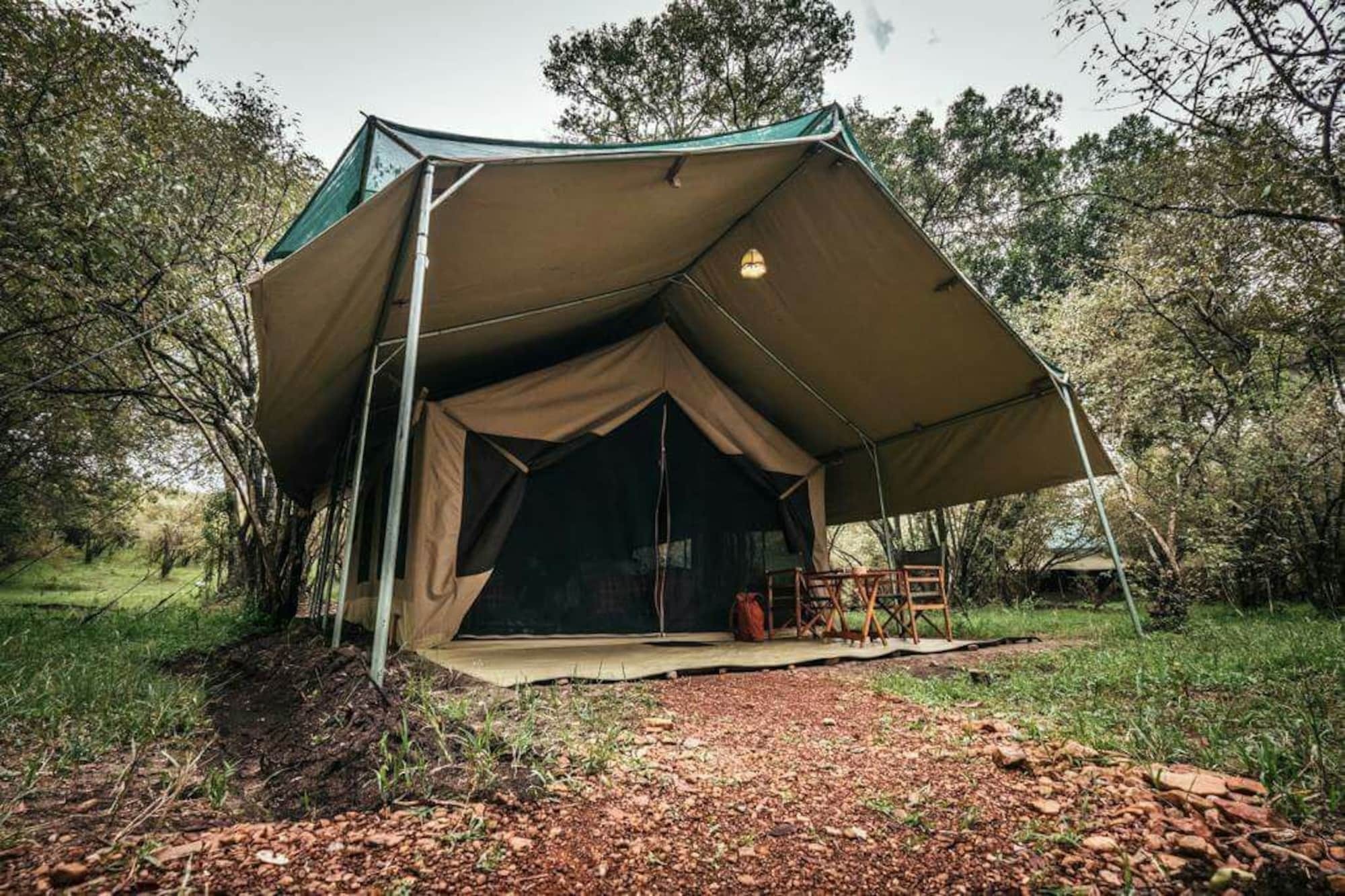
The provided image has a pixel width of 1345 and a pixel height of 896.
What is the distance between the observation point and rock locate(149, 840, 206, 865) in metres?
1.09

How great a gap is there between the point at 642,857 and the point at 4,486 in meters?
10.2

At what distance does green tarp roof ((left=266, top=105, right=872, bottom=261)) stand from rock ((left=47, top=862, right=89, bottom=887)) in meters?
2.00

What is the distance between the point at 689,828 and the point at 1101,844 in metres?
0.83

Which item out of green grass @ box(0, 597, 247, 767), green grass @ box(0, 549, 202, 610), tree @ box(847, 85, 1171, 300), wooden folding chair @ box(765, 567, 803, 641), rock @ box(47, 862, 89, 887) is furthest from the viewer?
tree @ box(847, 85, 1171, 300)

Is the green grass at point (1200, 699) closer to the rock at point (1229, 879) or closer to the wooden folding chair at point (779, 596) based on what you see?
the rock at point (1229, 879)

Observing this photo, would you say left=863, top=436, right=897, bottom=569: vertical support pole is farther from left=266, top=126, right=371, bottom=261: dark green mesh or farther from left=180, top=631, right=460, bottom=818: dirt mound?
left=266, top=126, right=371, bottom=261: dark green mesh

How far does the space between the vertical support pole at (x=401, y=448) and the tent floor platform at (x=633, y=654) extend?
63cm

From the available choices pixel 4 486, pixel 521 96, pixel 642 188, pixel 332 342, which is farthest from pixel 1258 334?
pixel 4 486

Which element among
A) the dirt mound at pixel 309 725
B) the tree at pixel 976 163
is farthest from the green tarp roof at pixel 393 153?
the tree at pixel 976 163

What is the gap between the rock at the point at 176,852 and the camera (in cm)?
109

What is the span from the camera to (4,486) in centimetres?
733

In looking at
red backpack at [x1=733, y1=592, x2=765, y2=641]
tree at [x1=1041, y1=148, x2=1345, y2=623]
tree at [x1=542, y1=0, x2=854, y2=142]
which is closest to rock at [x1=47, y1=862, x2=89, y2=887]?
red backpack at [x1=733, y1=592, x2=765, y2=641]

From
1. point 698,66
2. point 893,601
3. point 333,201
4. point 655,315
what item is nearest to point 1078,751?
point 893,601

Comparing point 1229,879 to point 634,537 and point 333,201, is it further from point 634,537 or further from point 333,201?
point 634,537
